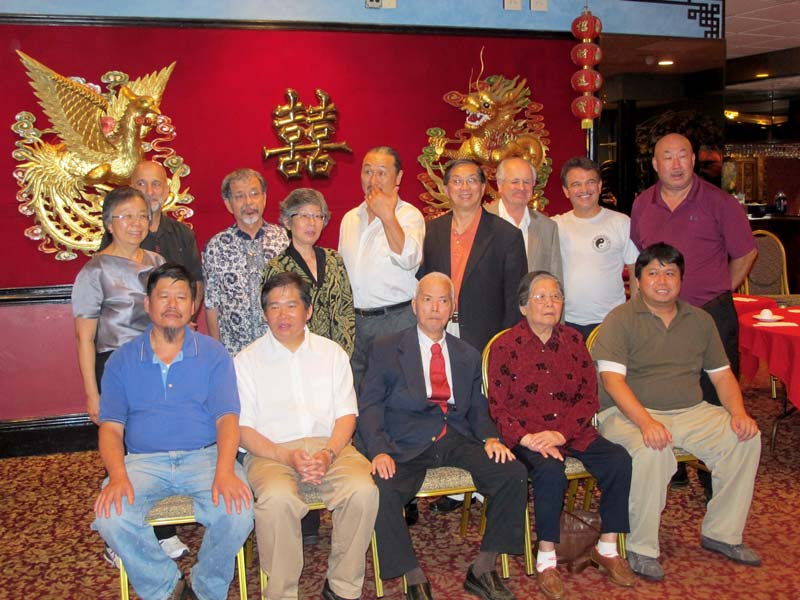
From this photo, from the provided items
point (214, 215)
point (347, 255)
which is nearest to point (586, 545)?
point (347, 255)

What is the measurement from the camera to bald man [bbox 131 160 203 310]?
3.36 metres

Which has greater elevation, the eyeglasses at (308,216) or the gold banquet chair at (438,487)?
the eyeglasses at (308,216)

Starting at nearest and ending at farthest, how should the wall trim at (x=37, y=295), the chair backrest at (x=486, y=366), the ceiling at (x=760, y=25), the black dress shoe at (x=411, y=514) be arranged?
the chair backrest at (x=486, y=366) → the black dress shoe at (x=411, y=514) → the wall trim at (x=37, y=295) → the ceiling at (x=760, y=25)

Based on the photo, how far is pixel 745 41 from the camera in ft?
28.0

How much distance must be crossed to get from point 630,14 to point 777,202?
24.7 ft

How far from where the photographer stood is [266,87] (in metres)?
4.78

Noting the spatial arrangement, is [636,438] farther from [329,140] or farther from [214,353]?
[329,140]

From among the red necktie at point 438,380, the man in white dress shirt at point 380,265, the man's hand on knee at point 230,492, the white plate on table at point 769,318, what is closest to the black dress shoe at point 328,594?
the man's hand on knee at point 230,492

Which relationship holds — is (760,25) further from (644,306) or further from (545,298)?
(545,298)

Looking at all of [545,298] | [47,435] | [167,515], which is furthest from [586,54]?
[47,435]

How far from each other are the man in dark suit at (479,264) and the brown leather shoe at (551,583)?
0.96 meters

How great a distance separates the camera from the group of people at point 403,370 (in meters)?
2.58

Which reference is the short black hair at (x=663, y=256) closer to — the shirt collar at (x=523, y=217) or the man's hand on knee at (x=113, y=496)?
the shirt collar at (x=523, y=217)

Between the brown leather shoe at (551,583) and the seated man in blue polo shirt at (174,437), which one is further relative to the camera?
the brown leather shoe at (551,583)
